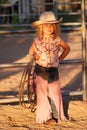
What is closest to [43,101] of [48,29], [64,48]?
[64,48]

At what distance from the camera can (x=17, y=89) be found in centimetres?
776

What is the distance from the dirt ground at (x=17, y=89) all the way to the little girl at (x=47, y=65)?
121mm

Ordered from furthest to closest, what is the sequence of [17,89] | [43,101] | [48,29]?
[17,89] < [43,101] < [48,29]

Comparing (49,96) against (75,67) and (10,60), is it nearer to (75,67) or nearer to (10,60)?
(75,67)

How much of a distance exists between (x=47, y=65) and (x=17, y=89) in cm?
278

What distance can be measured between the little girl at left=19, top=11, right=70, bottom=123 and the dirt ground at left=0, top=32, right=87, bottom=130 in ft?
0.40

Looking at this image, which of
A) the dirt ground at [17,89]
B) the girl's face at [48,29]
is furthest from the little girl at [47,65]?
the dirt ground at [17,89]

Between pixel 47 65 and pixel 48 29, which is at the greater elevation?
pixel 48 29

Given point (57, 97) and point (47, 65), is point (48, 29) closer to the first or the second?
point (47, 65)

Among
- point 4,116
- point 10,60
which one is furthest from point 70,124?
point 10,60

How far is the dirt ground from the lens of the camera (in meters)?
5.14

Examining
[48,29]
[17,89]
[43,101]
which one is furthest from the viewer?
[17,89]

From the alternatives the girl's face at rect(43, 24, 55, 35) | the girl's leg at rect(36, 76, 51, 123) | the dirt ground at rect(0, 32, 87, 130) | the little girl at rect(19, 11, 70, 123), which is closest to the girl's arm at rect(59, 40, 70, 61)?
the little girl at rect(19, 11, 70, 123)

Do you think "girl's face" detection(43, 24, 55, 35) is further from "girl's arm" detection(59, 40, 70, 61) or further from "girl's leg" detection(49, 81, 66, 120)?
"girl's leg" detection(49, 81, 66, 120)
